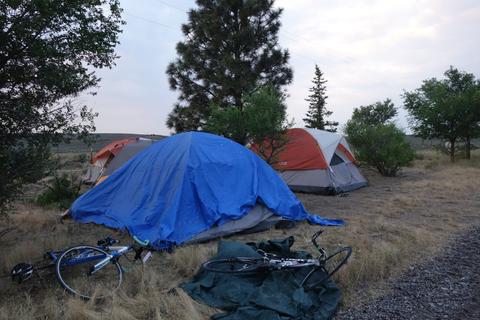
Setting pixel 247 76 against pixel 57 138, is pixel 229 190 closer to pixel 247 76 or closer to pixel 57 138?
pixel 57 138

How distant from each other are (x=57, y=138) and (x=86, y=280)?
2.01 metres

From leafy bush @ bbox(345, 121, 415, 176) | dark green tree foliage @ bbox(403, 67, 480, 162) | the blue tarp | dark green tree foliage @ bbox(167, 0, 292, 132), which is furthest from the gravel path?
dark green tree foliage @ bbox(403, 67, 480, 162)

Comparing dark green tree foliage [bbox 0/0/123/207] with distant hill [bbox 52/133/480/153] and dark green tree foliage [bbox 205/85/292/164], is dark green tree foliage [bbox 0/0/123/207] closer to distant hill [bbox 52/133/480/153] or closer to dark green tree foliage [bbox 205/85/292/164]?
distant hill [bbox 52/133/480/153]

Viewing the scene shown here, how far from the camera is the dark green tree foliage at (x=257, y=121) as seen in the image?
11352 mm

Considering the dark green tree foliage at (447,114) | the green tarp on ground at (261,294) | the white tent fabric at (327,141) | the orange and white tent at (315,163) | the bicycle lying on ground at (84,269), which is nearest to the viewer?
the green tarp on ground at (261,294)

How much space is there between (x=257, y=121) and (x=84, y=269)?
7133mm

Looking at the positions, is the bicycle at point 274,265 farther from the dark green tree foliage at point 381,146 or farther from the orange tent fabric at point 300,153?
the dark green tree foliage at point 381,146

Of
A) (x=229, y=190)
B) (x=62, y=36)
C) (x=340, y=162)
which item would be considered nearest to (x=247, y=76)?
(x=340, y=162)

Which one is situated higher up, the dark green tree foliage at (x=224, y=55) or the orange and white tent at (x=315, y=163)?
the dark green tree foliage at (x=224, y=55)

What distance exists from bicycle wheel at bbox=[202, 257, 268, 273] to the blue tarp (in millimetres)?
1521

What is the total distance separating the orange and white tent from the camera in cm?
1252

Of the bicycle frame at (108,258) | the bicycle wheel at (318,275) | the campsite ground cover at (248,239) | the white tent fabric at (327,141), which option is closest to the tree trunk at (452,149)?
the campsite ground cover at (248,239)

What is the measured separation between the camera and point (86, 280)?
4.64 meters

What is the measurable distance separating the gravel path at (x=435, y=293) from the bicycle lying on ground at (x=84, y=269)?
2.48m
